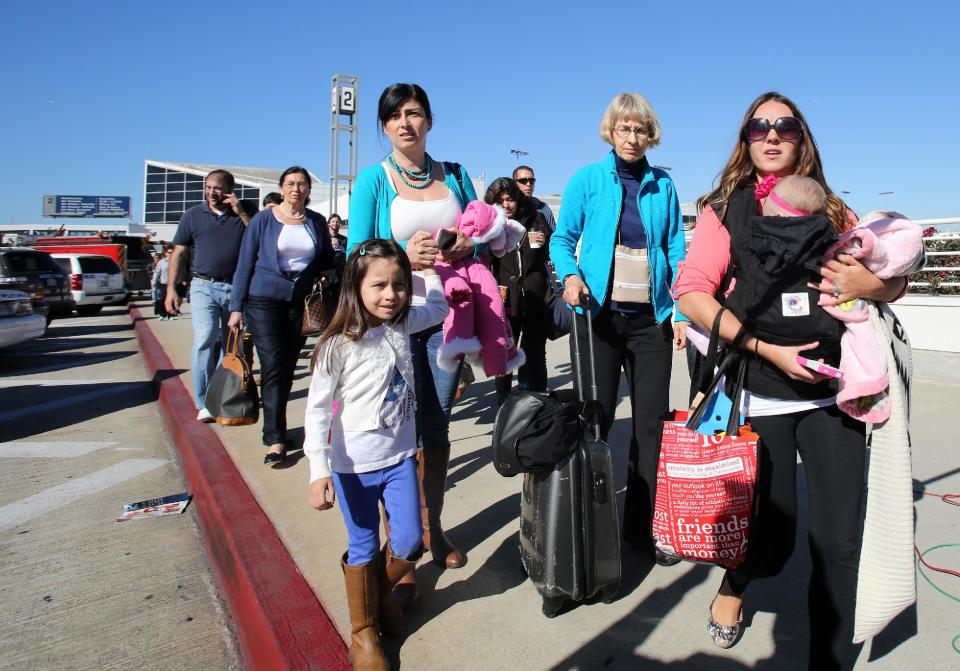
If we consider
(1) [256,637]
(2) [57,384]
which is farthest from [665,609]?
(2) [57,384]

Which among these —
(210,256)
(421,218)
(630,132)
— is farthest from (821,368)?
(210,256)

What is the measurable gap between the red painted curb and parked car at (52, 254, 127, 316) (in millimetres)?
18132

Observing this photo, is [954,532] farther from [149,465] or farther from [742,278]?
[149,465]

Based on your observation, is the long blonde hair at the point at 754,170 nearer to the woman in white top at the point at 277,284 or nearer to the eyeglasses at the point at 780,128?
the eyeglasses at the point at 780,128

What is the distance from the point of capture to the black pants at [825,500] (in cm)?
221

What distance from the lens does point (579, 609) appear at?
271 centimetres

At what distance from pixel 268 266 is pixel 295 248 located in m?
0.23

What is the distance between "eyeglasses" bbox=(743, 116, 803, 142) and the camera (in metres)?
2.41

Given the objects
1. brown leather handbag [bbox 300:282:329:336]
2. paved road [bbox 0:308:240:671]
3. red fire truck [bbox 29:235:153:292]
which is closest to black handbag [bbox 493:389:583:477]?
paved road [bbox 0:308:240:671]

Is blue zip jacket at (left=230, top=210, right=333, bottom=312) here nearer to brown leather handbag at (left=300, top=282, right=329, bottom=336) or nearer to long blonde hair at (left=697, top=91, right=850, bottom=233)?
brown leather handbag at (left=300, top=282, right=329, bottom=336)

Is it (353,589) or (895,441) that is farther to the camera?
(353,589)

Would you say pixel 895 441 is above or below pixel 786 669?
above

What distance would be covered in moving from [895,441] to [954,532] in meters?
1.71

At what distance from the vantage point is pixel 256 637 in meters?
2.69
